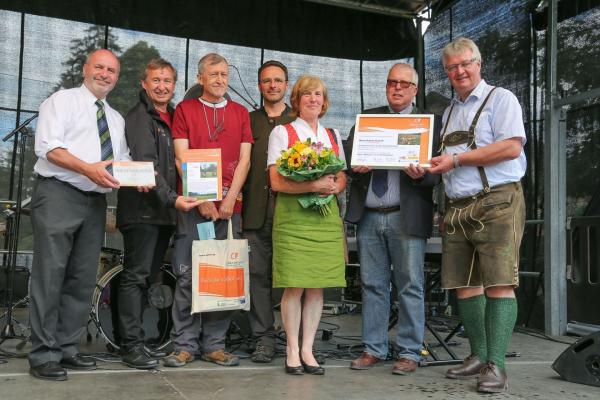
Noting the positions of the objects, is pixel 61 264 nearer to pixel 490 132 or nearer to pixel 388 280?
pixel 388 280

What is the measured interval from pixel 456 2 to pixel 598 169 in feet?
8.03

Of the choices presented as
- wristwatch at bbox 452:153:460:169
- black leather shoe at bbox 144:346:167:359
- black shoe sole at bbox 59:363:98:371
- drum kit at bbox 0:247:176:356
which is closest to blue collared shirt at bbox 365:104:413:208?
wristwatch at bbox 452:153:460:169

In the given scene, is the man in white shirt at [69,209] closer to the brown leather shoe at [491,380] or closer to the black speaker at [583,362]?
the brown leather shoe at [491,380]

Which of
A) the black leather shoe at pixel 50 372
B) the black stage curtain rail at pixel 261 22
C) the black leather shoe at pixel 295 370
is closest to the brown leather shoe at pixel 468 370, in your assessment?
the black leather shoe at pixel 295 370

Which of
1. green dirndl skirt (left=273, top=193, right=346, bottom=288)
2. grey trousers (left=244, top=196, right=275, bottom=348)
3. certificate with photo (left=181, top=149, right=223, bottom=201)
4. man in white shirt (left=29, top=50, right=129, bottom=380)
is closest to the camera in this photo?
man in white shirt (left=29, top=50, right=129, bottom=380)

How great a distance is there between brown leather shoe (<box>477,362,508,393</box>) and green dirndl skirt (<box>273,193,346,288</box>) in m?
0.83

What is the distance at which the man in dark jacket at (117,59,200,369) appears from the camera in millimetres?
3387

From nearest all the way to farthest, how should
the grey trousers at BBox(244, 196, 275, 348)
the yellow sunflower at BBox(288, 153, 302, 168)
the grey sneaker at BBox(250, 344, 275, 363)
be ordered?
the yellow sunflower at BBox(288, 153, 302, 168) < the grey sneaker at BBox(250, 344, 275, 363) < the grey trousers at BBox(244, 196, 275, 348)

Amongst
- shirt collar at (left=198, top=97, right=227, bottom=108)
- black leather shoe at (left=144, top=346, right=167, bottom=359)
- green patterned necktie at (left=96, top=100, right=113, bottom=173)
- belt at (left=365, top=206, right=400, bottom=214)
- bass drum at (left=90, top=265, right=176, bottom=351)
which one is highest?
shirt collar at (left=198, top=97, right=227, bottom=108)

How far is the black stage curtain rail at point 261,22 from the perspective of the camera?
6.13 metres

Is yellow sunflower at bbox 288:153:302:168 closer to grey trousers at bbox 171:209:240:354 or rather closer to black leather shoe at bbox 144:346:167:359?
grey trousers at bbox 171:209:240:354

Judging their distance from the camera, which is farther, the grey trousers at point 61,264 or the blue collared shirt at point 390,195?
the blue collared shirt at point 390,195

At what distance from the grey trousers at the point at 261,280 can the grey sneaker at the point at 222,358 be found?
9.5 inches

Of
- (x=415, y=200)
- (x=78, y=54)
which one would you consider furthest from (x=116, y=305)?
(x=78, y=54)
